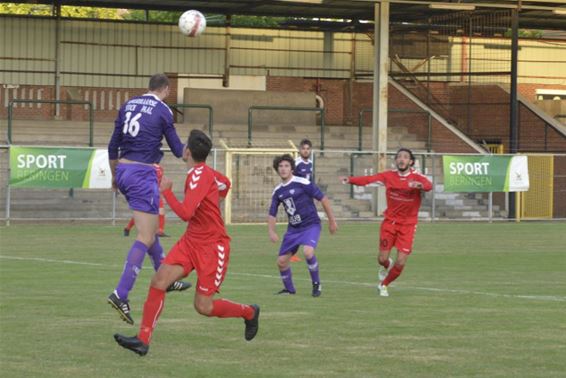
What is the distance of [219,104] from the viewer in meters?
42.5

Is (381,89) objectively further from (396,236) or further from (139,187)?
(139,187)

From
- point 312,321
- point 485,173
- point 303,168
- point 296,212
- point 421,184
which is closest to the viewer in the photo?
point 312,321

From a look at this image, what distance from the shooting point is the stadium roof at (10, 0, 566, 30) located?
38.2 metres

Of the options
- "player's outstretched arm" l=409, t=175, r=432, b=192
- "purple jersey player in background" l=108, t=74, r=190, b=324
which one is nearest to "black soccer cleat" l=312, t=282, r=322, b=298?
"player's outstretched arm" l=409, t=175, r=432, b=192

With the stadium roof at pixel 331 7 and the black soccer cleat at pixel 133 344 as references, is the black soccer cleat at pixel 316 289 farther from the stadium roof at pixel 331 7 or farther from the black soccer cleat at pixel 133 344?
the stadium roof at pixel 331 7

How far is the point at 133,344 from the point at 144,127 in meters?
2.80

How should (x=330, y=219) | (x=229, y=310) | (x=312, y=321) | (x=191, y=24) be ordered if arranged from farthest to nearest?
(x=191, y=24) < (x=330, y=219) < (x=312, y=321) < (x=229, y=310)

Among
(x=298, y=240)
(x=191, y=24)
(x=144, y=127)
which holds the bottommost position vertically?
(x=298, y=240)

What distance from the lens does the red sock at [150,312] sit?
9.69 meters

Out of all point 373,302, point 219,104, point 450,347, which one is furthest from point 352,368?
point 219,104

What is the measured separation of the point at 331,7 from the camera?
40688 millimetres

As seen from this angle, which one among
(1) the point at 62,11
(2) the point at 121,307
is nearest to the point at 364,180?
(2) the point at 121,307

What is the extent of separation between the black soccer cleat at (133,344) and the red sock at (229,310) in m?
0.66

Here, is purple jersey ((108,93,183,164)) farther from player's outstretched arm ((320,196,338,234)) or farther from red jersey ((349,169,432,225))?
red jersey ((349,169,432,225))
